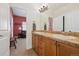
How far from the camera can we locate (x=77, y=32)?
5.24 feet

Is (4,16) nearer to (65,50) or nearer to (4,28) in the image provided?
(4,28)

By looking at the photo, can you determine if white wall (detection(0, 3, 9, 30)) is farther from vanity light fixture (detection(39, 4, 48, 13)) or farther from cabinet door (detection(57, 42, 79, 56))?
cabinet door (detection(57, 42, 79, 56))

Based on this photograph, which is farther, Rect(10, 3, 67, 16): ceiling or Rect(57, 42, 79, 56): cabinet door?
Rect(10, 3, 67, 16): ceiling

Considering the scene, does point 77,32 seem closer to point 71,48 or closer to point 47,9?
point 71,48

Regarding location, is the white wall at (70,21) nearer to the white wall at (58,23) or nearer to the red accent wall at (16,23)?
the white wall at (58,23)

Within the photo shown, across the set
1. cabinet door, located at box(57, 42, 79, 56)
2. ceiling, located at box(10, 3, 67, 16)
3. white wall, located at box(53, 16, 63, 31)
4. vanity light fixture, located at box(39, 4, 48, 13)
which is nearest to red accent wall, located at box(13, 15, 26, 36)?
ceiling, located at box(10, 3, 67, 16)

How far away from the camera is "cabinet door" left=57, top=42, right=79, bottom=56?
118cm

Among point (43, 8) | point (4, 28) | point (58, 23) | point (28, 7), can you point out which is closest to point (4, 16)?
point (4, 28)

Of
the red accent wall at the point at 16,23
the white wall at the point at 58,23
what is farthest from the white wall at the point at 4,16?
the white wall at the point at 58,23

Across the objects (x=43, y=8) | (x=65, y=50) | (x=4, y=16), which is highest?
(x=43, y=8)

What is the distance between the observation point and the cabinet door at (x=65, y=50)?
118 cm

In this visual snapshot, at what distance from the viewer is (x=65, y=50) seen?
52.2 inches

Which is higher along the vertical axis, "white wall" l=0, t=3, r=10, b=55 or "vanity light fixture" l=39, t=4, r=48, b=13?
"vanity light fixture" l=39, t=4, r=48, b=13

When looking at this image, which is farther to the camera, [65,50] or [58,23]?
[58,23]
